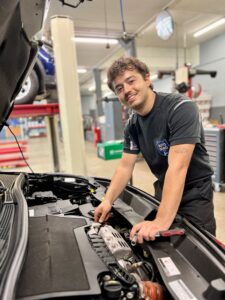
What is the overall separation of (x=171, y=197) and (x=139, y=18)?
5018mm

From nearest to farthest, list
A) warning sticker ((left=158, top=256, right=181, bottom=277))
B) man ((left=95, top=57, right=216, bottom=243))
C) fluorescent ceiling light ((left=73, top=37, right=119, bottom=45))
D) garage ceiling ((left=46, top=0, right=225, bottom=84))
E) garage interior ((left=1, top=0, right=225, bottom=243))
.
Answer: warning sticker ((left=158, top=256, right=181, bottom=277)) → man ((left=95, top=57, right=216, bottom=243)) → garage interior ((left=1, top=0, right=225, bottom=243)) → garage ceiling ((left=46, top=0, right=225, bottom=84)) → fluorescent ceiling light ((left=73, top=37, right=119, bottom=45))

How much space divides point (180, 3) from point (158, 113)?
385cm

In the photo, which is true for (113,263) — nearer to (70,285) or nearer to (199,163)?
(70,285)

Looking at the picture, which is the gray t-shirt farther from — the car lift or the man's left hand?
the car lift

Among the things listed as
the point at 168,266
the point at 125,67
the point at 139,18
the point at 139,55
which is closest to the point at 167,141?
the point at 125,67

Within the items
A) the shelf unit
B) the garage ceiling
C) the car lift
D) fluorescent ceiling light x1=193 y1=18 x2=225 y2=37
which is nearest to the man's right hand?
the car lift

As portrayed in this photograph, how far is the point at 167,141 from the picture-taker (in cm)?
132

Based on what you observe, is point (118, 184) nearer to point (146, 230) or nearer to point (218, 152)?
point (146, 230)

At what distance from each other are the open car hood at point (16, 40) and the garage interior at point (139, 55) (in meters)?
1.21

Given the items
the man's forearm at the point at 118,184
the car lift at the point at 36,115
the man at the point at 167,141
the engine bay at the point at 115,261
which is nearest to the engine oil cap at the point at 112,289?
the engine bay at the point at 115,261

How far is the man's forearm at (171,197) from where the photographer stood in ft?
3.18

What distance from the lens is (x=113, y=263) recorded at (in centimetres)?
79

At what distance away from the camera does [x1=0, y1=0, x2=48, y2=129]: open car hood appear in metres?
0.78

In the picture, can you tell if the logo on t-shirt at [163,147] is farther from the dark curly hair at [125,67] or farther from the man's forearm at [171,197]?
the dark curly hair at [125,67]
